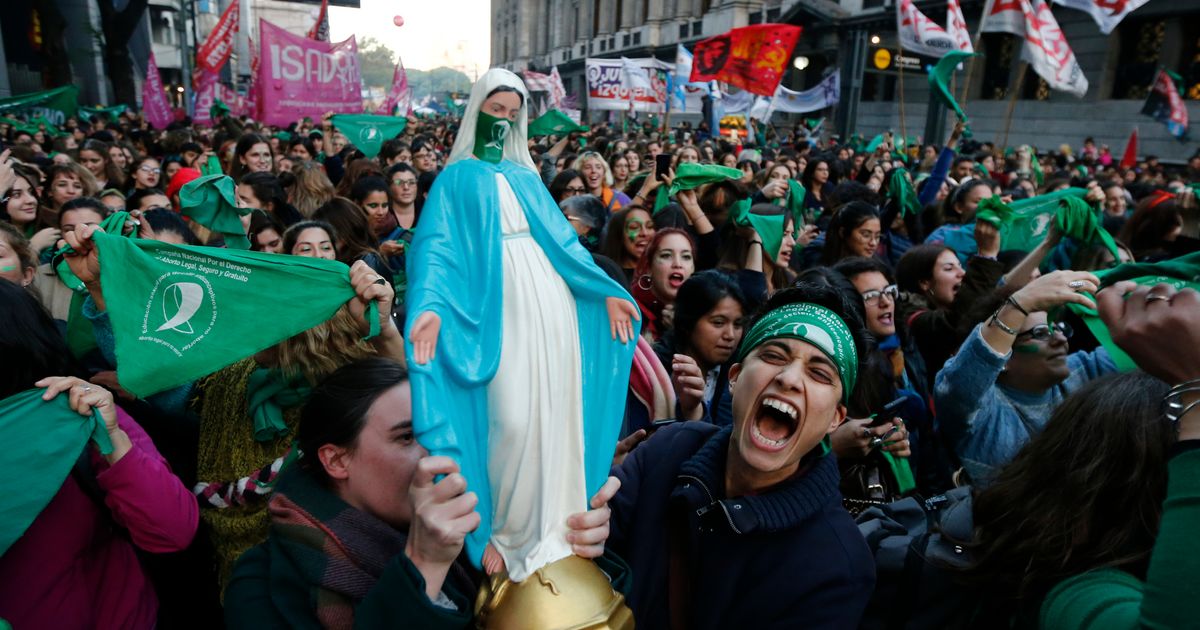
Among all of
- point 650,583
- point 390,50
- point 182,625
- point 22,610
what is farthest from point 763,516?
point 390,50

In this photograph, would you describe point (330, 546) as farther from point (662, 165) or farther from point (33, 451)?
point (662, 165)

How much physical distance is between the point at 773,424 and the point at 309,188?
6.04m

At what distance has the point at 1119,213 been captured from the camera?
25.3ft

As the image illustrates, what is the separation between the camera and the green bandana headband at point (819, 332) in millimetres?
1782

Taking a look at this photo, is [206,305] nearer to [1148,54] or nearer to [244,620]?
[244,620]

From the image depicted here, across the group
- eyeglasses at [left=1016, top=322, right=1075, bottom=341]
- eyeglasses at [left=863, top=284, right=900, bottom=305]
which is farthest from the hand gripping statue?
eyeglasses at [left=863, top=284, right=900, bottom=305]

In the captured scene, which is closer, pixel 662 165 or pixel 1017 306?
pixel 1017 306

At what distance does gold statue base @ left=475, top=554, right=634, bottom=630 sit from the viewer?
4.81 ft

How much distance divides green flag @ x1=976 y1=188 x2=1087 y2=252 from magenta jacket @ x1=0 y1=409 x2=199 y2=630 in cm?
489

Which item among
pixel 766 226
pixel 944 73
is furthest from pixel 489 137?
pixel 944 73

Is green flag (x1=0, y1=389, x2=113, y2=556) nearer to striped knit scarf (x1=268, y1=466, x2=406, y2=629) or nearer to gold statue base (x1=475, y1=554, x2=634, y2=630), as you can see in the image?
striped knit scarf (x1=268, y1=466, x2=406, y2=629)

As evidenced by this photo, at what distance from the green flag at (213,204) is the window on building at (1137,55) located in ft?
72.0

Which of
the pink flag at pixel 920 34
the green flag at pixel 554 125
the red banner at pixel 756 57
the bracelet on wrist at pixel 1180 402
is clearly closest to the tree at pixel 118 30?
the green flag at pixel 554 125

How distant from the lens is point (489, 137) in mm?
1975
